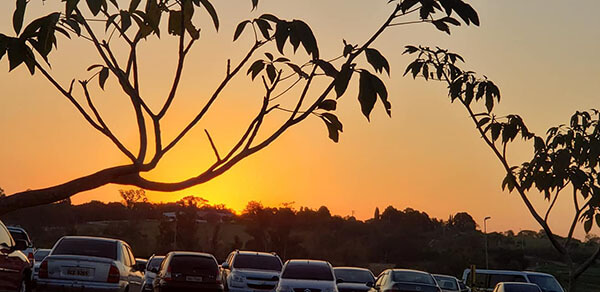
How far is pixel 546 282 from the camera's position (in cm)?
3919

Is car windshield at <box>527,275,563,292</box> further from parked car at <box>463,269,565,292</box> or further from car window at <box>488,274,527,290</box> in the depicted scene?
car window at <box>488,274,527,290</box>

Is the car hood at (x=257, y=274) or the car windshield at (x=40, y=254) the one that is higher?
the car windshield at (x=40, y=254)

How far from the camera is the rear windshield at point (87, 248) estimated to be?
Result: 18828 mm

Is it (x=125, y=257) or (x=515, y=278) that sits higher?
(x=125, y=257)

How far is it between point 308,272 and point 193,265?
158 inches

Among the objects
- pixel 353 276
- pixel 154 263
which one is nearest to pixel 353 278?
pixel 353 276

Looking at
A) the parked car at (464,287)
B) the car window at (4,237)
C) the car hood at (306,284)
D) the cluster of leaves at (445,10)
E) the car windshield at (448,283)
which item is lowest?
the parked car at (464,287)

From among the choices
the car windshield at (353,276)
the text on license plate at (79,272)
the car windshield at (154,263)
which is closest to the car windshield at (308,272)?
the car windshield at (353,276)

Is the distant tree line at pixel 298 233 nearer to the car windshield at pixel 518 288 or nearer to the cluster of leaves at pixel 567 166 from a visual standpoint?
the car windshield at pixel 518 288

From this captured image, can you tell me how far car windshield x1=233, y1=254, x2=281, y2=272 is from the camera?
90.1 feet

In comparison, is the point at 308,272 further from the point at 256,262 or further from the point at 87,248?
the point at 87,248

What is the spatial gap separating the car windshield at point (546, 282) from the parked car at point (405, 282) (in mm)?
12799

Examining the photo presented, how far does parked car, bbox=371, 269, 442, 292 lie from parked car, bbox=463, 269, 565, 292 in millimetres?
10343

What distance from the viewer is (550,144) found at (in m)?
10.3
